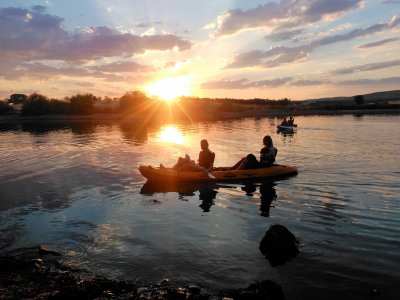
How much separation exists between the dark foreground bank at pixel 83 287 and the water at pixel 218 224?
0.33m

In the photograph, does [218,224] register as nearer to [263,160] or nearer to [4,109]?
[263,160]

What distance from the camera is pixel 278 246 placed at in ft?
28.1

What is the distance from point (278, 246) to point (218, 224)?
2843mm

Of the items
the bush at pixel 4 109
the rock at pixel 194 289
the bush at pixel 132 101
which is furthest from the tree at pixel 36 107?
the rock at pixel 194 289

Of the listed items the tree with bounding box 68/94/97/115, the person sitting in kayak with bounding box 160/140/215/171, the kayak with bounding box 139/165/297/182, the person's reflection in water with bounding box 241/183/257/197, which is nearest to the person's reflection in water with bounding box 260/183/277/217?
the person's reflection in water with bounding box 241/183/257/197

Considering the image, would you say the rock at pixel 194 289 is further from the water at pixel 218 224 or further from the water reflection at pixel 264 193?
the water reflection at pixel 264 193

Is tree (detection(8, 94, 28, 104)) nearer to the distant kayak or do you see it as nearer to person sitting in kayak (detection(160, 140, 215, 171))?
the distant kayak

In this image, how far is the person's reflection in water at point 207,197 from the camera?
1325 centimetres

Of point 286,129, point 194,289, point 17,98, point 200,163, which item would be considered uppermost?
point 17,98

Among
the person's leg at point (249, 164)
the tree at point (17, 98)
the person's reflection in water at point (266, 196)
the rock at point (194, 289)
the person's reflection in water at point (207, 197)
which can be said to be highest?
the tree at point (17, 98)

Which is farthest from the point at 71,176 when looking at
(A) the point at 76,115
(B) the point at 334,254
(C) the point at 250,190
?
(A) the point at 76,115

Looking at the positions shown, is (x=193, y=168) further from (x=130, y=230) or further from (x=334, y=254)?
(x=334, y=254)

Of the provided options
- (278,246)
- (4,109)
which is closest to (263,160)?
(278,246)

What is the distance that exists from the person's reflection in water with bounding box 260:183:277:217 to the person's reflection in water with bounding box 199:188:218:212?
5.83ft
